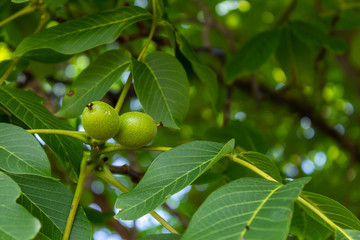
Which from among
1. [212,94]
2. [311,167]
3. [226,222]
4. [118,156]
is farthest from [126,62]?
[311,167]

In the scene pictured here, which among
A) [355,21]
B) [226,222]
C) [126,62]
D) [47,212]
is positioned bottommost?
[47,212]

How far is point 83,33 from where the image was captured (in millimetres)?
1150

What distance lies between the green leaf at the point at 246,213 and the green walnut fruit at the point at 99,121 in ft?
0.94

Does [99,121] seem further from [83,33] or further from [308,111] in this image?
[308,111]

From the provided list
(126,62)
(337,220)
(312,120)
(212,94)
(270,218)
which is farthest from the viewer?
(312,120)

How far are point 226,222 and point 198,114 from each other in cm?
254

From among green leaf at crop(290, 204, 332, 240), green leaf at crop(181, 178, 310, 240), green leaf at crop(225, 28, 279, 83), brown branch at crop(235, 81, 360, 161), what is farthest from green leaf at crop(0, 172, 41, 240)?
brown branch at crop(235, 81, 360, 161)

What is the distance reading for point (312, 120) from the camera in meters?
2.97

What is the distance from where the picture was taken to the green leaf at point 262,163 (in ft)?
2.96

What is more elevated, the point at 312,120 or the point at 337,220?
the point at 312,120

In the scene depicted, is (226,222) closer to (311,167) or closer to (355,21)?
(355,21)

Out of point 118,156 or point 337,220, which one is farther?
point 118,156

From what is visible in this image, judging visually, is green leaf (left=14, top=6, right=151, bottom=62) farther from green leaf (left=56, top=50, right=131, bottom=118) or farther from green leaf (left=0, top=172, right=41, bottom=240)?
green leaf (left=0, top=172, right=41, bottom=240)

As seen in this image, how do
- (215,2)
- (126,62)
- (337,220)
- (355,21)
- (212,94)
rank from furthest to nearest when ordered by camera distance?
1. (215,2)
2. (355,21)
3. (212,94)
4. (126,62)
5. (337,220)
